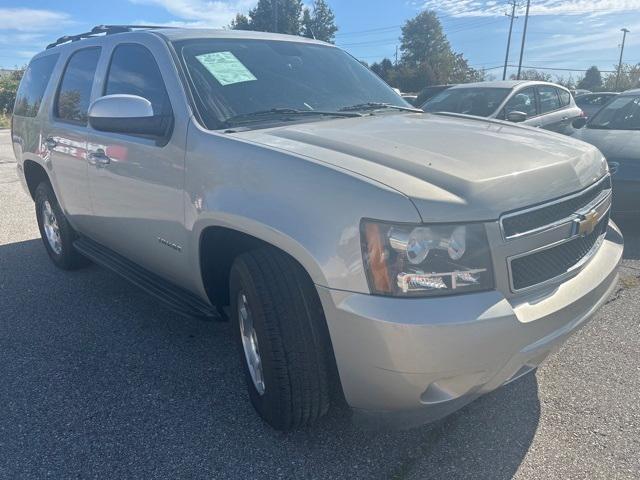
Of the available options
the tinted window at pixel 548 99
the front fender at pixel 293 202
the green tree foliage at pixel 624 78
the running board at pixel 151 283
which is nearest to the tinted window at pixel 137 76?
the front fender at pixel 293 202

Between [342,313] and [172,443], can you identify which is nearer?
[342,313]

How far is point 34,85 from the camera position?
511 cm

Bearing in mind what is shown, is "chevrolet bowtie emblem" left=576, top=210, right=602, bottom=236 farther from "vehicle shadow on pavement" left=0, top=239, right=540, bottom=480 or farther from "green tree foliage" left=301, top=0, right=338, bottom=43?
"green tree foliage" left=301, top=0, right=338, bottom=43

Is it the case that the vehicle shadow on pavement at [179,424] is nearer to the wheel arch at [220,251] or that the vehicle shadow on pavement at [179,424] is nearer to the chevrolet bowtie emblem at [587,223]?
the wheel arch at [220,251]

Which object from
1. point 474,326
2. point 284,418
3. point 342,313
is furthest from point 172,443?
point 474,326

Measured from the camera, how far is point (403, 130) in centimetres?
289

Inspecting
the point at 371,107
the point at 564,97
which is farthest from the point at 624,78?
the point at 371,107

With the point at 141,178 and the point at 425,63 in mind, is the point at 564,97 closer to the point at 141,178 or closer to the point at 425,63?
the point at 141,178

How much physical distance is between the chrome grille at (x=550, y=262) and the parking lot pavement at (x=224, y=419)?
2.66 feet

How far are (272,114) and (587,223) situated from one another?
66.1 inches

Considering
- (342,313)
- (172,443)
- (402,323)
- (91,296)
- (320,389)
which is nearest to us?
(402,323)

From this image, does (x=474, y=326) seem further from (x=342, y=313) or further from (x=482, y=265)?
(x=342, y=313)

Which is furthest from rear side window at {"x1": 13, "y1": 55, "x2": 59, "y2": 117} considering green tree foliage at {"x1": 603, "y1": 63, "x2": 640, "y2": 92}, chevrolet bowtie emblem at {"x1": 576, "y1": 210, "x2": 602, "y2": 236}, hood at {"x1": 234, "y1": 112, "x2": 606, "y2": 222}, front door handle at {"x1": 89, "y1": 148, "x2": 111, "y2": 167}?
green tree foliage at {"x1": 603, "y1": 63, "x2": 640, "y2": 92}

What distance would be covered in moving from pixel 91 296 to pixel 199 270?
1.92 m
